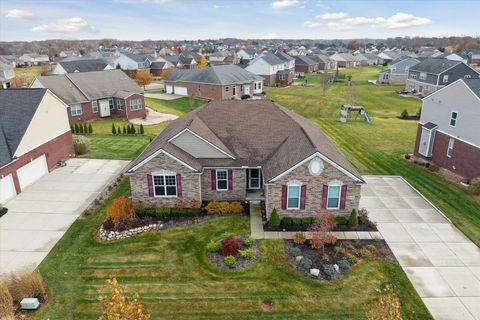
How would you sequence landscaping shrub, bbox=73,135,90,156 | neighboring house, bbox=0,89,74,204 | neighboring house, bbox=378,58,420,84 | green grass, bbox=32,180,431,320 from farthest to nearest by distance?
neighboring house, bbox=378,58,420,84, landscaping shrub, bbox=73,135,90,156, neighboring house, bbox=0,89,74,204, green grass, bbox=32,180,431,320

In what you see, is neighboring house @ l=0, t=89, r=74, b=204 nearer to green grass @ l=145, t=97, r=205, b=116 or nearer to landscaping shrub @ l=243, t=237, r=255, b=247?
landscaping shrub @ l=243, t=237, r=255, b=247

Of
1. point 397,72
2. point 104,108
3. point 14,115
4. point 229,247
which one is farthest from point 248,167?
point 397,72

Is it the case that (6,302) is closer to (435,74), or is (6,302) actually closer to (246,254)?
(246,254)

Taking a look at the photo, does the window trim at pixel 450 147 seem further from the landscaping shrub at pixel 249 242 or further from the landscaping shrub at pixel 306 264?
the landscaping shrub at pixel 249 242

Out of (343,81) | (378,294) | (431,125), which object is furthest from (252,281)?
(343,81)

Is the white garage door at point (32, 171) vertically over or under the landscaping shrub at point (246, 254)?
over

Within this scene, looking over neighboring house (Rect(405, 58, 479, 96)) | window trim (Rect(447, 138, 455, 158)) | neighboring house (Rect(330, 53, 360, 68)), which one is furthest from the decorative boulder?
neighboring house (Rect(330, 53, 360, 68))

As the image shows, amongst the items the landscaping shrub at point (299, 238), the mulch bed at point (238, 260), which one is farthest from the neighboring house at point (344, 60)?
the mulch bed at point (238, 260)
